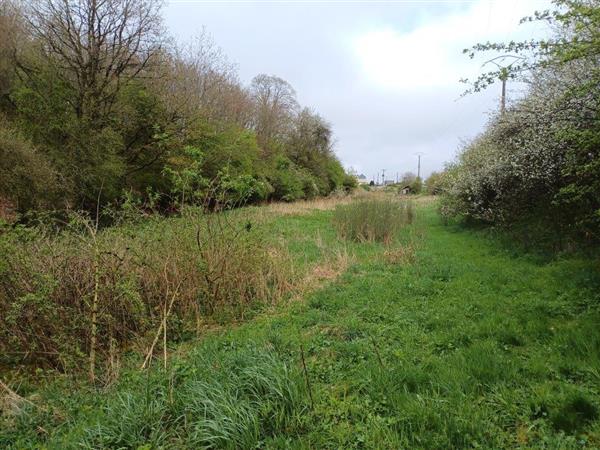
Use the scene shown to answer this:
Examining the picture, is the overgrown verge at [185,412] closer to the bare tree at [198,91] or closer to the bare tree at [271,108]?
the bare tree at [198,91]

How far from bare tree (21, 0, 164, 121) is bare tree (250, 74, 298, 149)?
1437 cm

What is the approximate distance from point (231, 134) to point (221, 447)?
18.2 m

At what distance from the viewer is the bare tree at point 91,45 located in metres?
12.6

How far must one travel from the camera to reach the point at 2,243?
12.8 feet

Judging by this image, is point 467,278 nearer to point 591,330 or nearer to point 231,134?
point 591,330

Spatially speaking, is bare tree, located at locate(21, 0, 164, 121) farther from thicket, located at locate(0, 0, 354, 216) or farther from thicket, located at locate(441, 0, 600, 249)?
thicket, located at locate(441, 0, 600, 249)

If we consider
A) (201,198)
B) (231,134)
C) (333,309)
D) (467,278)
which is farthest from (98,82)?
(467,278)

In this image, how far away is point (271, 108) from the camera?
1202 inches

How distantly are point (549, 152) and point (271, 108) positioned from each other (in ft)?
86.8

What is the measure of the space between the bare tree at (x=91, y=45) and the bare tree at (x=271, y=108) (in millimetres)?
14366

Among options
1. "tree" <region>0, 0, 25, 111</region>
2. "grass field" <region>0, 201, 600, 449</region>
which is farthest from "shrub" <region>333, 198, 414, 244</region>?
"tree" <region>0, 0, 25, 111</region>

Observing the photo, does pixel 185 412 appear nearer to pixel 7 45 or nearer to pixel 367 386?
pixel 367 386

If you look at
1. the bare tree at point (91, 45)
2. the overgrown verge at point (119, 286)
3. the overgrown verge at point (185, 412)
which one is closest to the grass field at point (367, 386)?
the overgrown verge at point (185, 412)

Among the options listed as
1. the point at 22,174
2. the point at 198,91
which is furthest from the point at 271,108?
the point at 22,174
